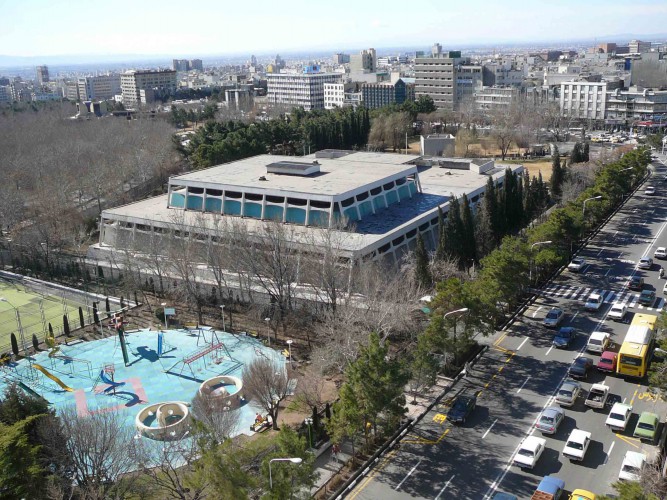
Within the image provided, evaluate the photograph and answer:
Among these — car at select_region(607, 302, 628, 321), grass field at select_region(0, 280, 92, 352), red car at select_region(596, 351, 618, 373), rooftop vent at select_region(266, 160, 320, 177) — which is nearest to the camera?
red car at select_region(596, 351, 618, 373)

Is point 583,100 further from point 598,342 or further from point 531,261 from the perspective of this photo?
point 598,342

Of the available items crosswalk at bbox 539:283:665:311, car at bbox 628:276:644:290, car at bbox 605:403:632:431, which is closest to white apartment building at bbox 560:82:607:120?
car at bbox 628:276:644:290

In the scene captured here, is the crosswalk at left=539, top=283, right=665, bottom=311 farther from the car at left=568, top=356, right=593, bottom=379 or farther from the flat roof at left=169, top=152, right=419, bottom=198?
the flat roof at left=169, top=152, right=419, bottom=198

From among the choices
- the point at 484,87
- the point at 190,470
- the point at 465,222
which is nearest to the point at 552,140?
the point at 484,87

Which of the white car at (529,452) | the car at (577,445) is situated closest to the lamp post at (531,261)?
the car at (577,445)

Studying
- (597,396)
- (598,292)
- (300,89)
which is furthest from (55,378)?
(300,89)
